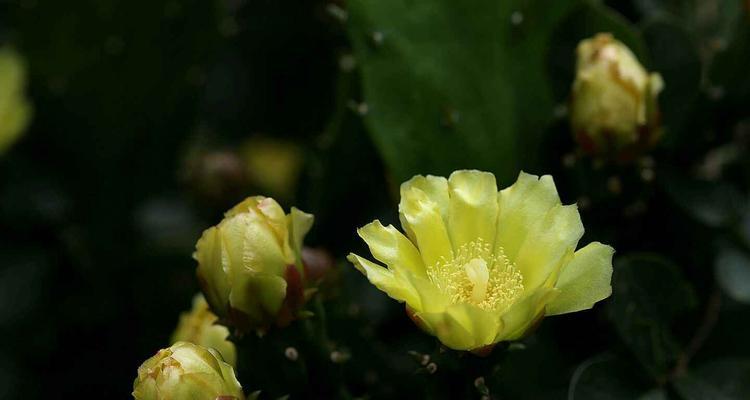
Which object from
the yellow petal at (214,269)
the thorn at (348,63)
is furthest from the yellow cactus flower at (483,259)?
the thorn at (348,63)

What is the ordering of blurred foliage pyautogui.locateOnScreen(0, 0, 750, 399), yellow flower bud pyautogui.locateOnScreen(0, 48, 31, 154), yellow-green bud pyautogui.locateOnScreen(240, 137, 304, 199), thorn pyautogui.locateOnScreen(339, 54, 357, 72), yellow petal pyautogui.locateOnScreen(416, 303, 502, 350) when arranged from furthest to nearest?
yellow-green bud pyautogui.locateOnScreen(240, 137, 304, 199)
yellow flower bud pyautogui.locateOnScreen(0, 48, 31, 154)
thorn pyautogui.locateOnScreen(339, 54, 357, 72)
blurred foliage pyautogui.locateOnScreen(0, 0, 750, 399)
yellow petal pyautogui.locateOnScreen(416, 303, 502, 350)

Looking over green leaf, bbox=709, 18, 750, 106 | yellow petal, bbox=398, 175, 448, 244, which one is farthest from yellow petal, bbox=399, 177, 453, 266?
green leaf, bbox=709, 18, 750, 106

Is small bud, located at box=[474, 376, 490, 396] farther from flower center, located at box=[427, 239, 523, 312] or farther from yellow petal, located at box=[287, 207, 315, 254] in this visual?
yellow petal, located at box=[287, 207, 315, 254]

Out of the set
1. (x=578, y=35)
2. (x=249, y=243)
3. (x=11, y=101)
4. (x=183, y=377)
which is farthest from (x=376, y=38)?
(x=11, y=101)

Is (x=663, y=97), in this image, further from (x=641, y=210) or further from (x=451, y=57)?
(x=451, y=57)

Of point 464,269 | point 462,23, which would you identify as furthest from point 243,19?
point 464,269

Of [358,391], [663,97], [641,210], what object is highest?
[663,97]

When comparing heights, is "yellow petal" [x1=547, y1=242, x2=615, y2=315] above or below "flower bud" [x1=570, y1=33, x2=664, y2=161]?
below
